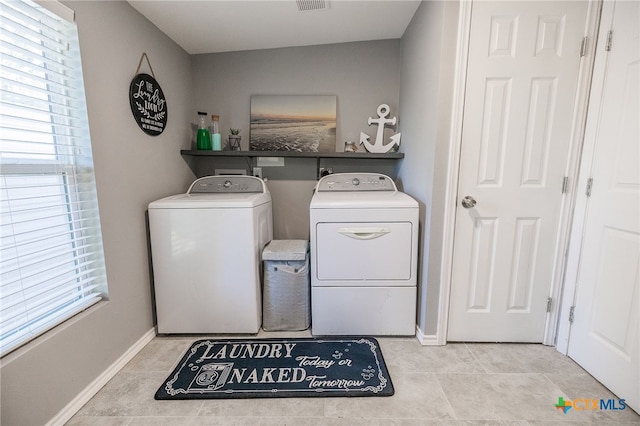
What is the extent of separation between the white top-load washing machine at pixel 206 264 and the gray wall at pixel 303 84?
0.77 meters

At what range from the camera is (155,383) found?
5.04ft

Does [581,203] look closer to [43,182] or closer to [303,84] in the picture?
[303,84]

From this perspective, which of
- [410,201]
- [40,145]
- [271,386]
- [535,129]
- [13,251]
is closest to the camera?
[13,251]

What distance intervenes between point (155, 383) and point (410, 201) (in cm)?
178

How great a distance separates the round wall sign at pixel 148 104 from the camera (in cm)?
176

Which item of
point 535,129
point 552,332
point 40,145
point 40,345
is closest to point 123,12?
point 40,145

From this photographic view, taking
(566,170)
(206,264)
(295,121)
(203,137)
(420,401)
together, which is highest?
(295,121)

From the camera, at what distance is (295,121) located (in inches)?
99.0

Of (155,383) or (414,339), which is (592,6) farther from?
(155,383)

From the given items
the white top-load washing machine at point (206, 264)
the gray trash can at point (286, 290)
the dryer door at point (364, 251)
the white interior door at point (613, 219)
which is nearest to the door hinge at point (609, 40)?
the white interior door at point (613, 219)

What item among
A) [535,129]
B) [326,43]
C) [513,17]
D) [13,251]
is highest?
[326,43]

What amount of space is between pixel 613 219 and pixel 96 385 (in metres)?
2.78

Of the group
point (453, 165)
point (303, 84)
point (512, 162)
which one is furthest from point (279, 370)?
point (303, 84)

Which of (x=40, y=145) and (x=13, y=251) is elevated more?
(x=40, y=145)
